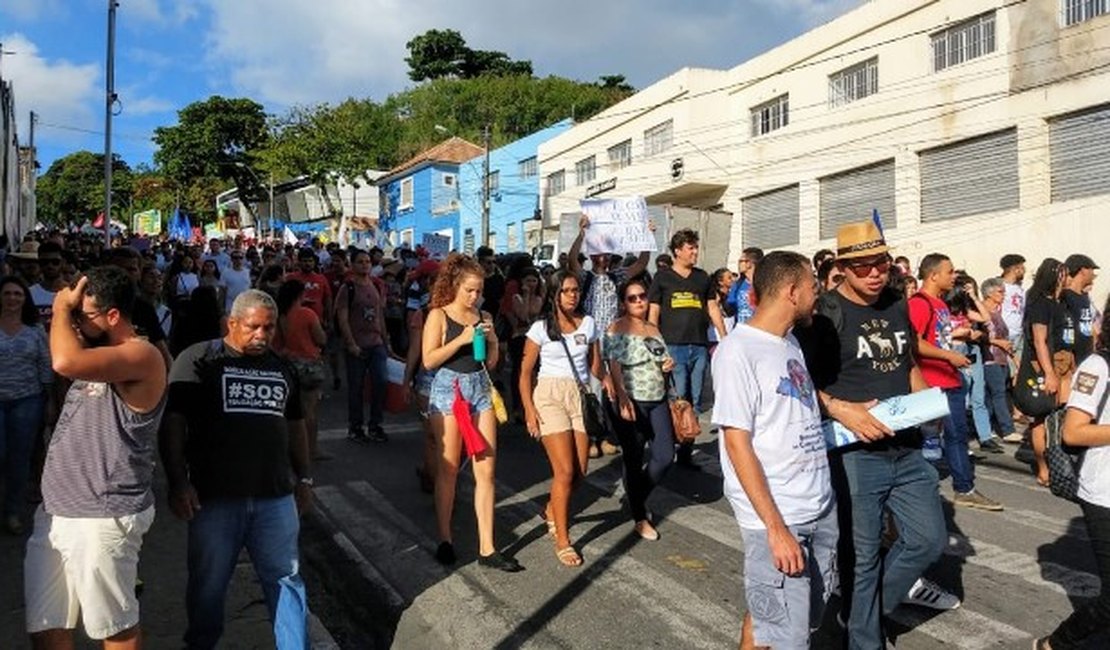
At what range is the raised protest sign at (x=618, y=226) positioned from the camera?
32.5 feet

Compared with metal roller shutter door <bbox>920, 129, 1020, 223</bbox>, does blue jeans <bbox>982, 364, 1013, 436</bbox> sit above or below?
below

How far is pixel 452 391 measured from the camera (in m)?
5.33

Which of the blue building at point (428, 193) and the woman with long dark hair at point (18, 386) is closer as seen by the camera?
the woman with long dark hair at point (18, 386)

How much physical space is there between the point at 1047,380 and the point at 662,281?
332 cm

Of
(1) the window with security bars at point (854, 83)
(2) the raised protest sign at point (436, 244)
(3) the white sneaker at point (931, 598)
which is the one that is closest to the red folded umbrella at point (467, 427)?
(3) the white sneaker at point (931, 598)

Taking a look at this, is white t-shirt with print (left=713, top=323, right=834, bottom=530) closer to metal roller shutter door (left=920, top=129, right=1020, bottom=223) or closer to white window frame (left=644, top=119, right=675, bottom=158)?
metal roller shutter door (left=920, top=129, right=1020, bottom=223)

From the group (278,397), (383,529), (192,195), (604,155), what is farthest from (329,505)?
(192,195)

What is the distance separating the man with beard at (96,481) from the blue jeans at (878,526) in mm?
2963

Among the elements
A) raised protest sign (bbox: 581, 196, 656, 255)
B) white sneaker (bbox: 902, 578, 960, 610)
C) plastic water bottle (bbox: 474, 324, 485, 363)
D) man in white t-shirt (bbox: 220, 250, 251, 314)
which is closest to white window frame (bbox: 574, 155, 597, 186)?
man in white t-shirt (bbox: 220, 250, 251, 314)

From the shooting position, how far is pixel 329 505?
679 centimetres

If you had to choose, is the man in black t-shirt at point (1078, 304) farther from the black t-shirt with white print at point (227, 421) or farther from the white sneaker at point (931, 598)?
the black t-shirt with white print at point (227, 421)

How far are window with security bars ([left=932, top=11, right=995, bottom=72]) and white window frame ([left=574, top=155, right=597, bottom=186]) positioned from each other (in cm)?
1638

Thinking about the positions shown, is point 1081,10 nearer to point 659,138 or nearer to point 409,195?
point 659,138

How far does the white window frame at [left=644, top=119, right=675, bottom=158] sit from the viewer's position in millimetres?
28241
